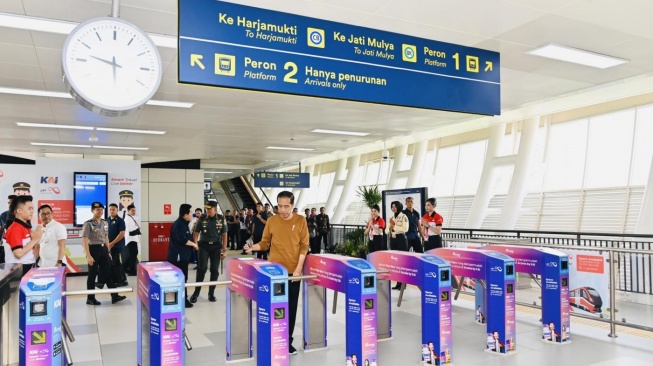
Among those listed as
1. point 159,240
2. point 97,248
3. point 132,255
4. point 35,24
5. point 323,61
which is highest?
Answer: point 35,24

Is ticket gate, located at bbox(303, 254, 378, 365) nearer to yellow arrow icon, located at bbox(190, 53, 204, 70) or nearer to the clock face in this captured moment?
yellow arrow icon, located at bbox(190, 53, 204, 70)

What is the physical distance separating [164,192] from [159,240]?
4.63ft

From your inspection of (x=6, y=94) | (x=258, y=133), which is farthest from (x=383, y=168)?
(x=6, y=94)

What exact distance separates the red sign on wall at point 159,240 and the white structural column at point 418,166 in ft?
25.1

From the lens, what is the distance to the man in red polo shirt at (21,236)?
4797mm

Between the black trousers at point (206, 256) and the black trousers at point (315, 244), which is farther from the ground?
the black trousers at point (206, 256)

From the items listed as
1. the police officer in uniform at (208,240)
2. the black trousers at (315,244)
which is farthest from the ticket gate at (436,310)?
the black trousers at (315,244)

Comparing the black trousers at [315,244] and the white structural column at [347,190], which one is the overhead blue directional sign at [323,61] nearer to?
the black trousers at [315,244]

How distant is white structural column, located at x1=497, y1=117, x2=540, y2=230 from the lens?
12.1 metres

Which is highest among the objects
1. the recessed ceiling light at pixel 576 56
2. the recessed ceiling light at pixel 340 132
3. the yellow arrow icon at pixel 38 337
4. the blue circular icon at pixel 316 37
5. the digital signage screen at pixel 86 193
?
the recessed ceiling light at pixel 576 56

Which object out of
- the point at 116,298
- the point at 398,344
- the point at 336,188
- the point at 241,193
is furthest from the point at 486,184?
the point at 241,193

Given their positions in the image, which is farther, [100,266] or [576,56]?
[100,266]

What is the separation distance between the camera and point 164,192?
1427 cm

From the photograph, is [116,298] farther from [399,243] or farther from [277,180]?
[277,180]
